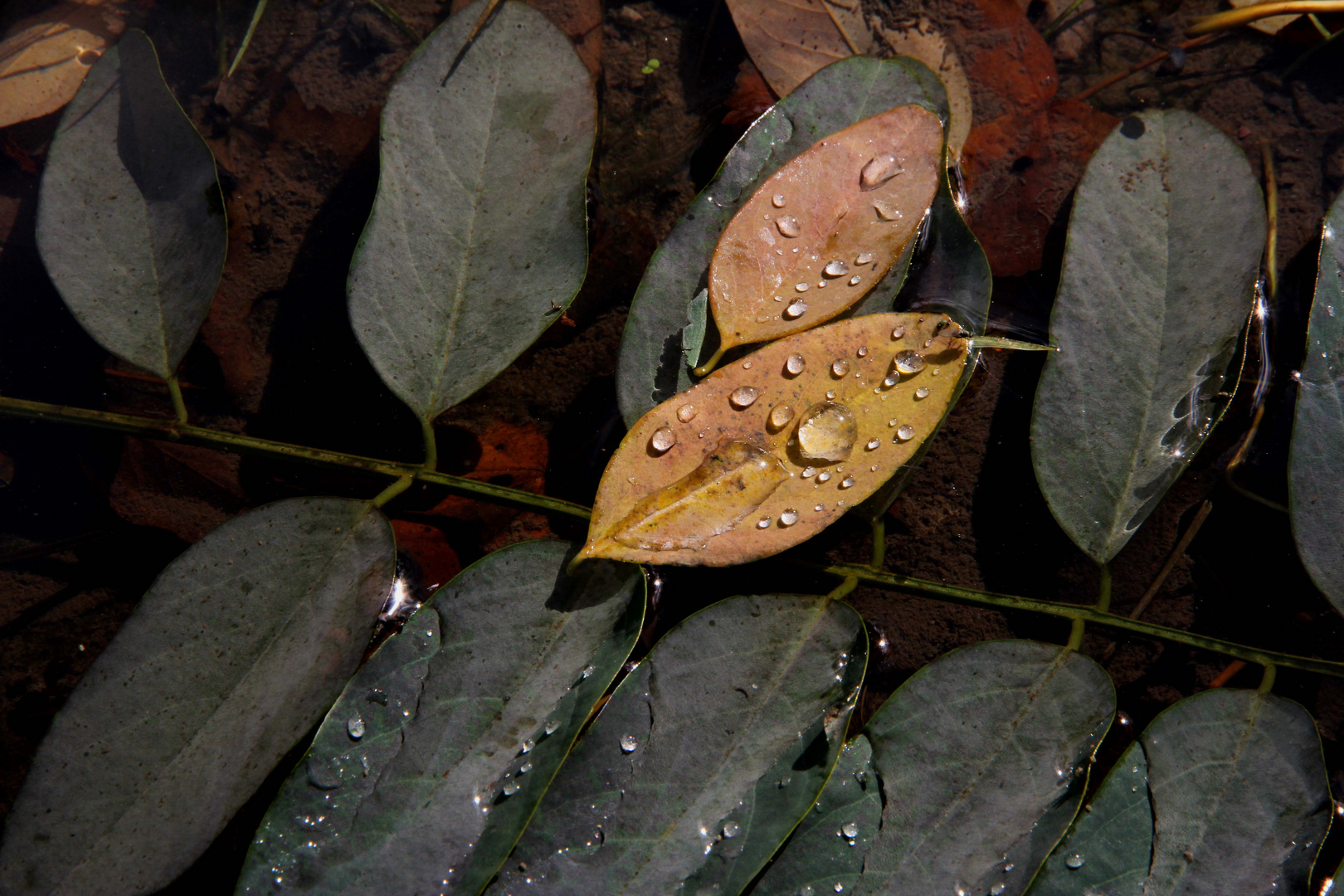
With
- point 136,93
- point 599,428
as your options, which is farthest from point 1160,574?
point 136,93

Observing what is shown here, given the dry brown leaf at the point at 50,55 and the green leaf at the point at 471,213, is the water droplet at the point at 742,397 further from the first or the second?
the dry brown leaf at the point at 50,55

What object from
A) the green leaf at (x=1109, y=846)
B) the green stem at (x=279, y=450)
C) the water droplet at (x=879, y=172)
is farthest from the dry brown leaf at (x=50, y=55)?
the green leaf at (x=1109, y=846)

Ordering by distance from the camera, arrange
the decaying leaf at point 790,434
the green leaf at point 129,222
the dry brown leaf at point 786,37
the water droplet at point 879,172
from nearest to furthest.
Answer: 1. the decaying leaf at point 790,434
2. the water droplet at point 879,172
3. the green leaf at point 129,222
4. the dry brown leaf at point 786,37

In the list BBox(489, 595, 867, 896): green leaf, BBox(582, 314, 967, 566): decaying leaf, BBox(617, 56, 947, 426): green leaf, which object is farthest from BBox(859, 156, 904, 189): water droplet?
BBox(489, 595, 867, 896): green leaf

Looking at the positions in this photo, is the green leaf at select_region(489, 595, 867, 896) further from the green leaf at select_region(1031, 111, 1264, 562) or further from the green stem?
the green leaf at select_region(1031, 111, 1264, 562)

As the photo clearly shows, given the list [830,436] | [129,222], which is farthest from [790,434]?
[129,222]

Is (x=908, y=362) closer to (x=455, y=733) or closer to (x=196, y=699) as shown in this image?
(x=455, y=733)

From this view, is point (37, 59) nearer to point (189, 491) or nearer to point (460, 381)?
point (189, 491)
